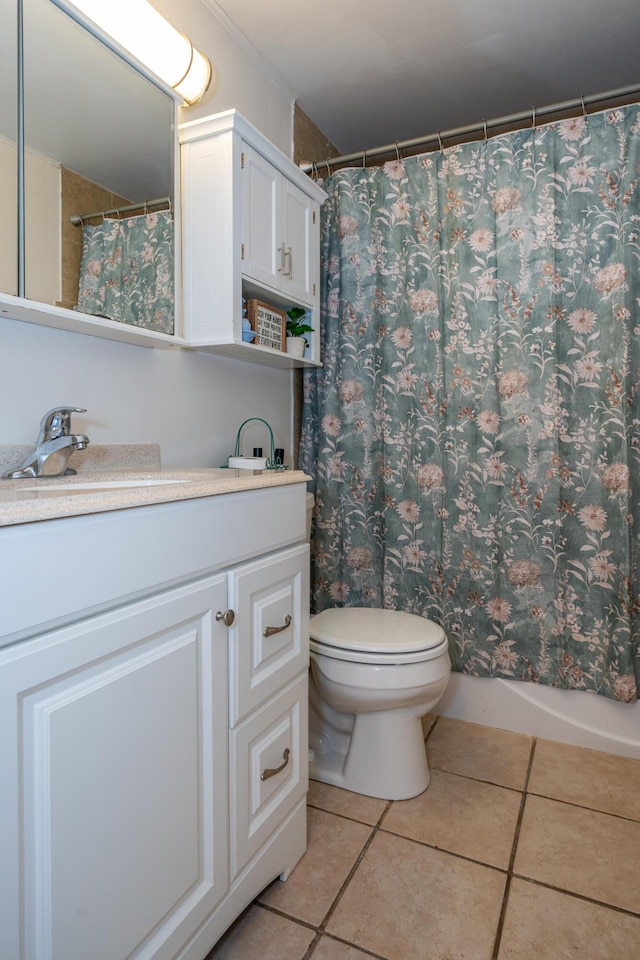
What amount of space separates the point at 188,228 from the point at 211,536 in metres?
0.96

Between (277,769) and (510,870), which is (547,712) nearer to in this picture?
(510,870)

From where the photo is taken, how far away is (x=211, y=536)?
1033mm

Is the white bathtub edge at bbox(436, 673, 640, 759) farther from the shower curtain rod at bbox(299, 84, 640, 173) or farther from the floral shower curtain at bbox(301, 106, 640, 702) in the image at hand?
the shower curtain rod at bbox(299, 84, 640, 173)

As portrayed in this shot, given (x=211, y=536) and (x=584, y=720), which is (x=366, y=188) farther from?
(x=584, y=720)

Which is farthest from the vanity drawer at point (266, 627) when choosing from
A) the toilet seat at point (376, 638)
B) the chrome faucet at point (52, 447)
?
the chrome faucet at point (52, 447)

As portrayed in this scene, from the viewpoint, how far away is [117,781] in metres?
0.83

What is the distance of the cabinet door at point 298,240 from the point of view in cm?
177

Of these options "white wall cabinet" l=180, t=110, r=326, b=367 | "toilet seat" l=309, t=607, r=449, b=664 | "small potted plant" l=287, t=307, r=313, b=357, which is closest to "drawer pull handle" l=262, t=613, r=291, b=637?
"toilet seat" l=309, t=607, r=449, b=664

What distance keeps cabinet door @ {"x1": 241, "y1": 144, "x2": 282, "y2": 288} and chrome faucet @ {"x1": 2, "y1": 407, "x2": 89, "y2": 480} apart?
2.18ft

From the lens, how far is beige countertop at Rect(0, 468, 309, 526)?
2.32 feet

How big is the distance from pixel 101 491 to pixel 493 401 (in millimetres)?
1431

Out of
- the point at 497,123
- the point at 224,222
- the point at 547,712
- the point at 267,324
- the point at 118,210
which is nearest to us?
the point at 118,210

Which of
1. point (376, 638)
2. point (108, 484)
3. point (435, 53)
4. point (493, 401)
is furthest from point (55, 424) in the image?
point (435, 53)

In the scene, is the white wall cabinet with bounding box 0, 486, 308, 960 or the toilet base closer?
the white wall cabinet with bounding box 0, 486, 308, 960
